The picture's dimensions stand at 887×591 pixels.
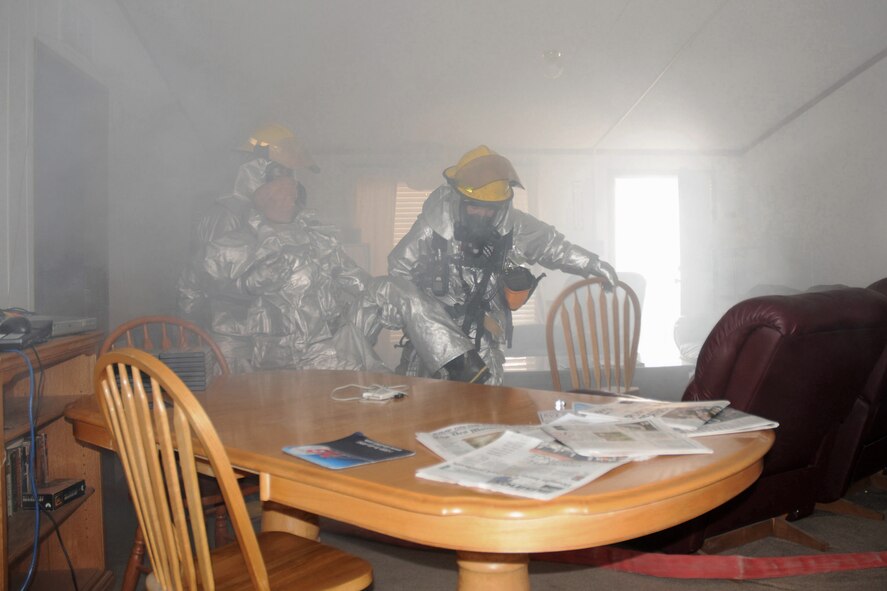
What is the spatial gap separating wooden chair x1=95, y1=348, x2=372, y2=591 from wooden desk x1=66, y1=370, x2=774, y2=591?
10cm

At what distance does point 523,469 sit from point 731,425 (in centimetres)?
37

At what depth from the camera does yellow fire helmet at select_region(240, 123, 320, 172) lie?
3223 mm

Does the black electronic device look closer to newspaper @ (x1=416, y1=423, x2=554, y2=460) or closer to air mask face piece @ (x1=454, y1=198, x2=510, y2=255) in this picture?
newspaper @ (x1=416, y1=423, x2=554, y2=460)

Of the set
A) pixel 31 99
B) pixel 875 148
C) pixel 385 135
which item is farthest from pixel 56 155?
pixel 875 148

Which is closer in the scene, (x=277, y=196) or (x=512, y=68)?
(x=277, y=196)

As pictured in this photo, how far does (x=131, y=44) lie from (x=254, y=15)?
62 cm

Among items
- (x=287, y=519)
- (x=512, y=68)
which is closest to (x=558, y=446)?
(x=287, y=519)

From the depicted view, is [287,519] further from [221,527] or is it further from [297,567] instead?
[221,527]

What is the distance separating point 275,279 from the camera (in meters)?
2.98

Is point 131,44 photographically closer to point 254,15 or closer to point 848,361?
point 254,15

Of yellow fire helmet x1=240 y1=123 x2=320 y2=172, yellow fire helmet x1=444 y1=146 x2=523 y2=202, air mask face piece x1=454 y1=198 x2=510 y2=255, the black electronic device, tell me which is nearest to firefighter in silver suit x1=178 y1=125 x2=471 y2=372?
yellow fire helmet x1=240 y1=123 x2=320 y2=172

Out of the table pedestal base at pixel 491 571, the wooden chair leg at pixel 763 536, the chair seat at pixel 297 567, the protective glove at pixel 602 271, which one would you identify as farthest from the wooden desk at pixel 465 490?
the protective glove at pixel 602 271

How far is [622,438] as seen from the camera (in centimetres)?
93

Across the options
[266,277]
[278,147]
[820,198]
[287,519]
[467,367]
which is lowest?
[287,519]
